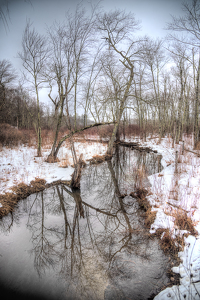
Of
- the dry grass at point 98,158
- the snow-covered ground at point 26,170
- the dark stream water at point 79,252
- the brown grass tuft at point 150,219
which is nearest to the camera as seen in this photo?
the dark stream water at point 79,252

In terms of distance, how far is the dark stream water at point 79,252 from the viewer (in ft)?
8.94

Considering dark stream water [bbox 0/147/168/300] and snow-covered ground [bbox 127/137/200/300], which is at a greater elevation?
snow-covered ground [bbox 127/137/200/300]

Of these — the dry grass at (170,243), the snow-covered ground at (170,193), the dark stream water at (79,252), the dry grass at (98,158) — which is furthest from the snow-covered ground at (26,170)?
the dry grass at (170,243)

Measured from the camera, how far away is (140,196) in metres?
5.82

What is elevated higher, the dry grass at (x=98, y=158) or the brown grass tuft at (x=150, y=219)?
the dry grass at (x=98, y=158)

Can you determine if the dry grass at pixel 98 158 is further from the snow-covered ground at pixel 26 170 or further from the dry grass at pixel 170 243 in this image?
A: the dry grass at pixel 170 243

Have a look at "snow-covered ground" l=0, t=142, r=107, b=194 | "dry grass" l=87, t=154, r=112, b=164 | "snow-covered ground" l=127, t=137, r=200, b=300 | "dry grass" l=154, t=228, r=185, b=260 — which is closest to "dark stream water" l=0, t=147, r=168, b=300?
"dry grass" l=154, t=228, r=185, b=260

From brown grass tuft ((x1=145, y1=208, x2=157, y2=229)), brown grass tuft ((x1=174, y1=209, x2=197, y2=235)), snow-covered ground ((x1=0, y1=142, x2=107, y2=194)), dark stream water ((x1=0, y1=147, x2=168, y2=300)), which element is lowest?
dark stream water ((x1=0, y1=147, x2=168, y2=300))

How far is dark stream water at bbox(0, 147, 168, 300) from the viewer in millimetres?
2725

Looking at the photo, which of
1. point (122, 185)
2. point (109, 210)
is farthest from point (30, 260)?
point (122, 185)

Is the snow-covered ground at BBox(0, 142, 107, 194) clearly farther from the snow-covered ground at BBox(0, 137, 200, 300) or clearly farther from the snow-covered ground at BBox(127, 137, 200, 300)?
the snow-covered ground at BBox(127, 137, 200, 300)

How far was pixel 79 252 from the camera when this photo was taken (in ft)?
11.4

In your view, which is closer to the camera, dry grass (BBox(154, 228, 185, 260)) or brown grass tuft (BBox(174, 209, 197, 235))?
dry grass (BBox(154, 228, 185, 260))

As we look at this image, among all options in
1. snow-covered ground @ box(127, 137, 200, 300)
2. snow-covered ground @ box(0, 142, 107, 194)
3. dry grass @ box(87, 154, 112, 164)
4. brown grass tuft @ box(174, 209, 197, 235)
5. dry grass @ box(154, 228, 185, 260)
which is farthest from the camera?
dry grass @ box(87, 154, 112, 164)
